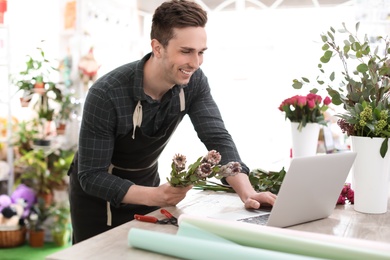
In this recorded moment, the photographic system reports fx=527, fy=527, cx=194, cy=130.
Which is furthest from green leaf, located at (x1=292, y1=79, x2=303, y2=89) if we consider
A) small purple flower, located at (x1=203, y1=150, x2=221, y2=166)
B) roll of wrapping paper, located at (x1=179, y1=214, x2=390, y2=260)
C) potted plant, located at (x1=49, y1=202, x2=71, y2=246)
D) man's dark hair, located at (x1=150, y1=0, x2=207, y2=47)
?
potted plant, located at (x1=49, y1=202, x2=71, y2=246)

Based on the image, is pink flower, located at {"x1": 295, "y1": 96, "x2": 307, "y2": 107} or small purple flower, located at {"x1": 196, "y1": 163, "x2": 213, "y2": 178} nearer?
small purple flower, located at {"x1": 196, "y1": 163, "x2": 213, "y2": 178}

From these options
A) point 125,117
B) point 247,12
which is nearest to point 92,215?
point 125,117

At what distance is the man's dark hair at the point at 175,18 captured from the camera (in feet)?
6.00

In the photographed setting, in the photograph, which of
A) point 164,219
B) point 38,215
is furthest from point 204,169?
point 38,215

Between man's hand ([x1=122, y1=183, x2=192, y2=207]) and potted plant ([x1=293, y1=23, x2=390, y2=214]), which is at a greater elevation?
potted plant ([x1=293, y1=23, x2=390, y2=214])

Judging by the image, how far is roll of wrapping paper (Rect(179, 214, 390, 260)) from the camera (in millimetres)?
1061

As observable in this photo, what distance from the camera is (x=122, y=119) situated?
1891 mm

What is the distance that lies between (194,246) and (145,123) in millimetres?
966

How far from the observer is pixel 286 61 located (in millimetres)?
5180

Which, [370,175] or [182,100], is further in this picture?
[182,100]

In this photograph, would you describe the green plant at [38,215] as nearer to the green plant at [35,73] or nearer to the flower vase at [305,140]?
the green plant at [35,73]

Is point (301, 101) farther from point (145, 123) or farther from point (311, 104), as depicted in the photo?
point (145, 123)

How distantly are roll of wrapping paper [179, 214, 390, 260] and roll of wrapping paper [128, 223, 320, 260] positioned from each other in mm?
17

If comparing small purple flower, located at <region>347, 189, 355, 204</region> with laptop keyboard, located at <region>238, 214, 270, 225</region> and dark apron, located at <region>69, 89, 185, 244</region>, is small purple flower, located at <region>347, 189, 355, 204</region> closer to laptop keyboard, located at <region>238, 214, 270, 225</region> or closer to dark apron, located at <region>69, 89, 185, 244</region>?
laptop keyboard, located at <region>238, 214, 270, 225</region>
